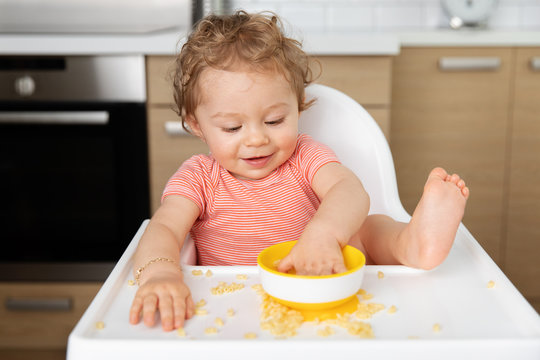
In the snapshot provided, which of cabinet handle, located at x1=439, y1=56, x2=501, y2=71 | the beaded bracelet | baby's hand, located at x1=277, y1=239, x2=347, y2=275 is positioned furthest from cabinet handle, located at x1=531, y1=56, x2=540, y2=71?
the beaded bracelet

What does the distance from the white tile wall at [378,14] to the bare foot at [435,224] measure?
5.86 feet

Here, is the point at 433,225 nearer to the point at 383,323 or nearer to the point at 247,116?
the point at 383,323

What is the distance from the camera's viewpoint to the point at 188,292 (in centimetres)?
71

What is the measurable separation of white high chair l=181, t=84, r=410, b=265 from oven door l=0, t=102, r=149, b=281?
714mm

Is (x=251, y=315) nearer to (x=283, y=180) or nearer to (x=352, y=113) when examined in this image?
(x=283, y=180)

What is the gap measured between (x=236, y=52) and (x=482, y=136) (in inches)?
52.8

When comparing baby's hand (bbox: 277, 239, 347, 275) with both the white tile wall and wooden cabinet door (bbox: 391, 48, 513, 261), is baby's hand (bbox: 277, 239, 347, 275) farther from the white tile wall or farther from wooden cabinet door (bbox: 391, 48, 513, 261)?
the white tile wall

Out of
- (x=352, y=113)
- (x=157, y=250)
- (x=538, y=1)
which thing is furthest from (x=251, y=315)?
(x=538, y=1)

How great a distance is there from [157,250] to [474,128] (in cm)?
153

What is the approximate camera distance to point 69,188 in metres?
1.86

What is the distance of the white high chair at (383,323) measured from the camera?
56 cm

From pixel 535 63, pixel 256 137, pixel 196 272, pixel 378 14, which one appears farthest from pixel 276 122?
pixel 378 14

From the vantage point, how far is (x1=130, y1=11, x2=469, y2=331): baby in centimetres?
79

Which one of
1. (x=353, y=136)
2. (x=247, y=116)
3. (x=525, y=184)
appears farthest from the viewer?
(x=525, y=184)
